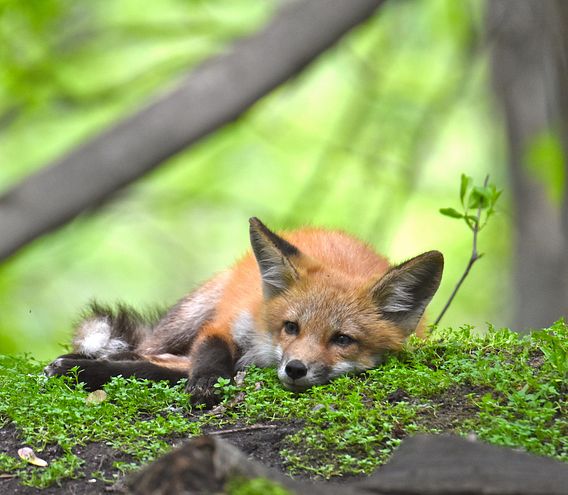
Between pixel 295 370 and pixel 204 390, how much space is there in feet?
1.84

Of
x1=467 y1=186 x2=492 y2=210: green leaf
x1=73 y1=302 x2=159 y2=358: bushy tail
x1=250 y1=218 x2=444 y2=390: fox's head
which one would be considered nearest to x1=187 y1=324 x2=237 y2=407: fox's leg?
x1=250 y1=218 x2=444 y2=390: fox's head

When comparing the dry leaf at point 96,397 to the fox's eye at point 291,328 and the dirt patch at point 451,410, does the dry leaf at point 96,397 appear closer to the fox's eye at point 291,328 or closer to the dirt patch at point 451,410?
the fox's eye at point 291,328

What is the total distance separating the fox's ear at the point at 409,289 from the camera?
5.62 meters

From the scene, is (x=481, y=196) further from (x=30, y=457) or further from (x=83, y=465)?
(x=30, y=457)

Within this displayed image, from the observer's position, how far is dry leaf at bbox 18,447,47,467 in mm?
4267

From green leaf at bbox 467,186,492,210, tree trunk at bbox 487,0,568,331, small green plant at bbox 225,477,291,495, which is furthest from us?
tree trunk at bbox 487,0,568,331

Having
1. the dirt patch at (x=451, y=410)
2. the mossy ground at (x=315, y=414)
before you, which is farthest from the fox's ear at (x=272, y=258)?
the dirt patch at (x=451, y=410)

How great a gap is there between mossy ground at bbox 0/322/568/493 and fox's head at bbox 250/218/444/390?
217 millimetres

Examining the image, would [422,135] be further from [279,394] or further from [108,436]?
[108,436]

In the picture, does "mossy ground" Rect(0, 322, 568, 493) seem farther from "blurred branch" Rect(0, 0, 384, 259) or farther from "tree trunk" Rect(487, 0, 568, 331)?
"tree trunk" Rect(487, 0, 568, 331)

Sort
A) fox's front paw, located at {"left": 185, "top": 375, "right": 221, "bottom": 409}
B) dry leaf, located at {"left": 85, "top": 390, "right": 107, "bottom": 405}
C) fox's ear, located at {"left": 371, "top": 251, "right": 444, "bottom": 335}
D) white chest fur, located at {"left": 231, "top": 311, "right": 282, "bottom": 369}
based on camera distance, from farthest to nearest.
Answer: white chest fur, located at {"left": 231, "top": 311, "right": 282, "bottom": 369} → fox's ear, located at {"left": 371, "top": 251, "right": 444, "bottom": 335} → fox's front paw, located at {"left": 185, "top": 375, "right": 221, "bottom": 409} → dry leaf, located at {"left": 85, "top": 390, "right": 107, "bottom": 405}

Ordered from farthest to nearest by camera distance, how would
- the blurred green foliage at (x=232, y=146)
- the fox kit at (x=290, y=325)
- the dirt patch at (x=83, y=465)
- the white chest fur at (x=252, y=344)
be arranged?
the blurred green foliage at (x=232, y=146)
the white chest fur at (x=252, y=344)
the fox kit at (x=290, y=325)
the dirt patch at (x=83, y=465)

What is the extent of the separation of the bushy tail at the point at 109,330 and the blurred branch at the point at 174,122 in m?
1.52

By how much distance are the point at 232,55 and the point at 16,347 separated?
4.61 metres
